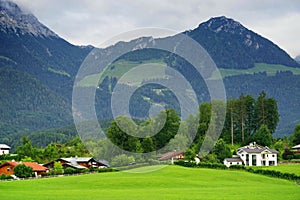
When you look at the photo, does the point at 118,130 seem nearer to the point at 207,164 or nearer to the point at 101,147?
the point at 101,147

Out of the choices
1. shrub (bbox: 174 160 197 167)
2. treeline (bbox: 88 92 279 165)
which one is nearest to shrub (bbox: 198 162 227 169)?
shrub (bbox: 174 160 197 167)

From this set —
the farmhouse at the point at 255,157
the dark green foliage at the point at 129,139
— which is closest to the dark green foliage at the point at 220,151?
the farmhouse at the point at 255,157

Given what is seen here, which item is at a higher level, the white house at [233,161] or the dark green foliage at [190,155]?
the dark green foliage at [190,155]

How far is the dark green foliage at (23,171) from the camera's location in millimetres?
64000

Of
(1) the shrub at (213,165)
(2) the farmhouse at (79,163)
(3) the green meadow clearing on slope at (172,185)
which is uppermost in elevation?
(1) the shrub at (213,165)

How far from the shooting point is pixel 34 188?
45938 millimetres

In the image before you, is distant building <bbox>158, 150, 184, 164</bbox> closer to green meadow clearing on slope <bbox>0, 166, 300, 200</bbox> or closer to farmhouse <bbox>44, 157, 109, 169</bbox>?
farmhouse <bbox>44, 157, 109, 169</bbox>

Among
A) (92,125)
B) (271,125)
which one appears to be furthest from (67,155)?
(271,125)

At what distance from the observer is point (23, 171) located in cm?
6419

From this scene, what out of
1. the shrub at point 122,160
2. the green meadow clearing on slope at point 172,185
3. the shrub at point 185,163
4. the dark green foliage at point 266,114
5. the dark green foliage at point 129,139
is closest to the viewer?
the green meadow clearing on slope at point 172,185

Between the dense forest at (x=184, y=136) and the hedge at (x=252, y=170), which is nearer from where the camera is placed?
the hedge at (x=252, y=170)

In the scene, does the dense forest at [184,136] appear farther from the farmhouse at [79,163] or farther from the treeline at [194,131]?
the farmhouse at [79,163]

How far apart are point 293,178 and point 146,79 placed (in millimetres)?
44027

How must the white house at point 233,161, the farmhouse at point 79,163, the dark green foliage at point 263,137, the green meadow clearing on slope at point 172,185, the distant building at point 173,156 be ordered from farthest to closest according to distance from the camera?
the dark green foliage at point 263,137, the farmhouse at point 79,163, the distant building at point 173,156, the white house at point 233,161, the green meadow clearing on slope at point 172,185
